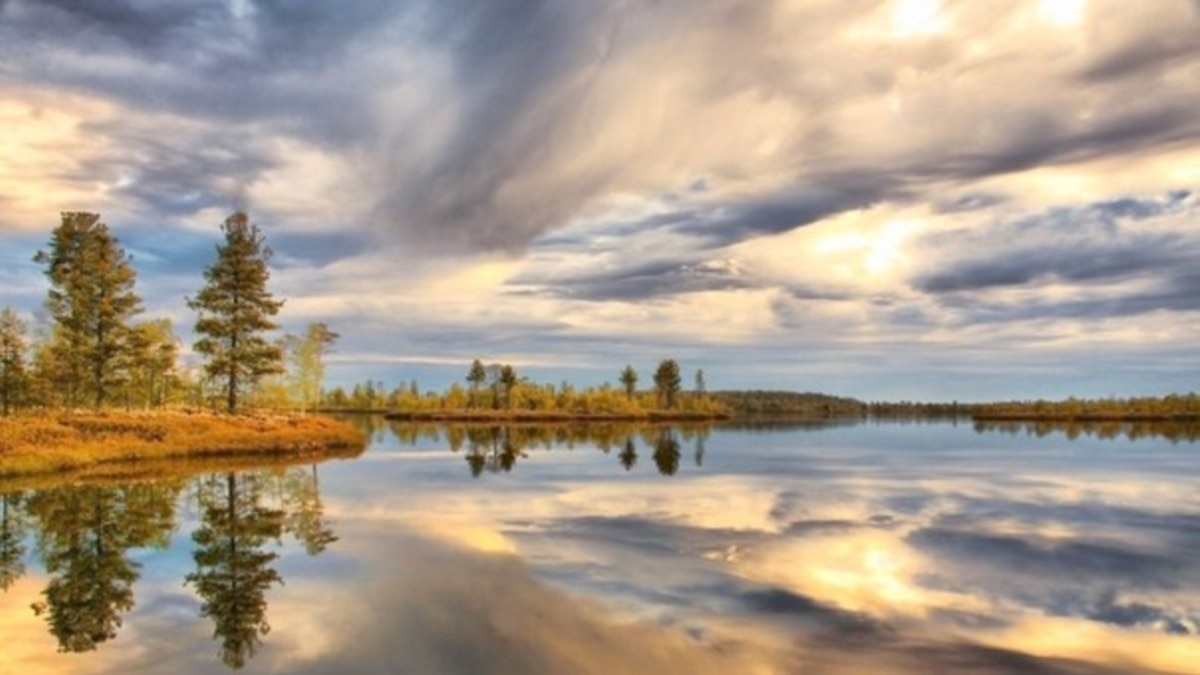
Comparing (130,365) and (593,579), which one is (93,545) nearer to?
(593,579)

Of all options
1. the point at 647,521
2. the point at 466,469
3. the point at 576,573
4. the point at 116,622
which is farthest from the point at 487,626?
the point at 466,469

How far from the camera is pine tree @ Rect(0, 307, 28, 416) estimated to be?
7994cm

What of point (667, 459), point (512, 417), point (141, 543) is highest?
point (512, 417)

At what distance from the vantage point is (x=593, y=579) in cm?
1961

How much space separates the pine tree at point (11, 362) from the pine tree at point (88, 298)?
17383 mm

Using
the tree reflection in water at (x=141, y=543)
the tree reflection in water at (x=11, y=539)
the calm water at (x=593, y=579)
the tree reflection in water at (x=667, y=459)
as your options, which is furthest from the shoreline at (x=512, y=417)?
the tree reflection in water at (x=11, y=539)

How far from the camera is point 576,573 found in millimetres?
20250

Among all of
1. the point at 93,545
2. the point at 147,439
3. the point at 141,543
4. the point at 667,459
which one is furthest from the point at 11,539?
the point at 667,459

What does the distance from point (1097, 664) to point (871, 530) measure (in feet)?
45.8

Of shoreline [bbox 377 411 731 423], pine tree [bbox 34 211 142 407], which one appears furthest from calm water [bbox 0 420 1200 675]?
shoreline [bbox 377 411 731 423]

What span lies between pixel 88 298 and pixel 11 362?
74.1ft

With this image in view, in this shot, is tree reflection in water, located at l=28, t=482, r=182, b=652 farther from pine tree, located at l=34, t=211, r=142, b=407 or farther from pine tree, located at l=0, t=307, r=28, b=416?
pine tree, located at l=0, t=307, r=28, b=416

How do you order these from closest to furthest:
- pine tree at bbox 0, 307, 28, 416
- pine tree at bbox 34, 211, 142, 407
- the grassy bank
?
1. the grassy bank
2. pine tree at bbox 34, 211, 142, 407
3. pine tree at bbox 0, 307, 28, 416

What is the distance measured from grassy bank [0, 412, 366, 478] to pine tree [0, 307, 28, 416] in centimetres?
2748
